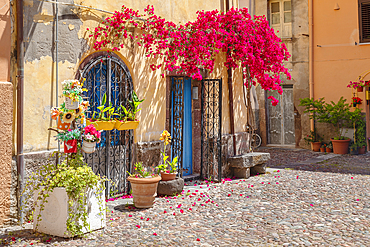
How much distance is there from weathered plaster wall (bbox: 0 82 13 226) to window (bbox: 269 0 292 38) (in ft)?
41.9

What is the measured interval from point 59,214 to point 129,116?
2318mm

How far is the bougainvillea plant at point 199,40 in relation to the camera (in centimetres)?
688

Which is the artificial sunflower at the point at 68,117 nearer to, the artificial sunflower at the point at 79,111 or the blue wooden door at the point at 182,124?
the artificial sunflower at the point at 79,111

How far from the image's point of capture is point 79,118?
5.35 metres

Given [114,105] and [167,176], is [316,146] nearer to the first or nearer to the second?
[167,176]

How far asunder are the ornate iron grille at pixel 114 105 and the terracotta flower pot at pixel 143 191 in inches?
25.4

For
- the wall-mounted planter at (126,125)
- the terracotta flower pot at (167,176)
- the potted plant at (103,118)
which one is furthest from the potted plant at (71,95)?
the terracotta flower pot at (167,176)

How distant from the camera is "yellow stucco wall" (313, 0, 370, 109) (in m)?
14.7

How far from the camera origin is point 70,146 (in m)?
5.18

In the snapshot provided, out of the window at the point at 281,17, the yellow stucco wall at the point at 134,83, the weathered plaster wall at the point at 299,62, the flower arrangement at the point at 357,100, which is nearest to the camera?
the yellow stucco wall at the point at 134,83

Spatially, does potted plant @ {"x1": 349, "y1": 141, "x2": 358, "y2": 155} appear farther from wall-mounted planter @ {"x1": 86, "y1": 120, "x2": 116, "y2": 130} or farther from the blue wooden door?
wall-mounted planter @ {"x1": 86, "y1": 120, "x2": 116, "y2": 130}

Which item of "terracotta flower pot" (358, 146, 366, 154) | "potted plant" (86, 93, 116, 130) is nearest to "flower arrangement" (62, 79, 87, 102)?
"potted plant" (86, 93, 116, 130)

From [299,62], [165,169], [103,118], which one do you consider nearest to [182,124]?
[165,169]

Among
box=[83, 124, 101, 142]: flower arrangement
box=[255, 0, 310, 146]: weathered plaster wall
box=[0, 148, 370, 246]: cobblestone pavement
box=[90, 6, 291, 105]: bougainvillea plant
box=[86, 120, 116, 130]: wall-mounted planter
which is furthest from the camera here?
box=[255, 0, 310, 146]: weathered plaster wall
